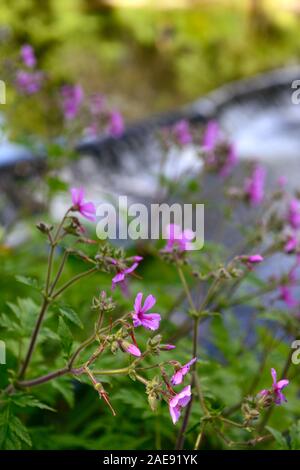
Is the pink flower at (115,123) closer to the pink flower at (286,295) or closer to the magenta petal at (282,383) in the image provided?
the pink flower at (286,295)

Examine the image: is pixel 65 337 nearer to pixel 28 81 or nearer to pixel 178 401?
pixel 178 401

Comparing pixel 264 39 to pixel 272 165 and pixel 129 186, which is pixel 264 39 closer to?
pixel 272 165

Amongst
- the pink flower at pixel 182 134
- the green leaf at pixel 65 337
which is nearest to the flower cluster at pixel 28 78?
the pink flower at pixel 182 134

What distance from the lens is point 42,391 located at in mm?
976

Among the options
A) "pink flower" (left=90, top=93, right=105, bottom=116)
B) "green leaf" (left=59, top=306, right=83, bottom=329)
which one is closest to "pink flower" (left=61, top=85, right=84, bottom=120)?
"pink flower" (left=90, top=93, right=105, bottom=116)

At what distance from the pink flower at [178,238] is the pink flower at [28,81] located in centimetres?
77

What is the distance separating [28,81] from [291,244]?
29.5 inches

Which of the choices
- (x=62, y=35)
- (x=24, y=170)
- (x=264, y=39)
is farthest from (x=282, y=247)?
(x=264, y=39)

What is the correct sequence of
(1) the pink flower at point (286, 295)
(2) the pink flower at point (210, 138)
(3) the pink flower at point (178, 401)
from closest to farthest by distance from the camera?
1. (3) the pink flower at point (178, 401)
2. (1) the pink flower at point (286, 295)
3. (2) the pink flower at point (210, 138)

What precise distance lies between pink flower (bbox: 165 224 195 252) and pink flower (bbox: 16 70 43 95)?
0.77 meters

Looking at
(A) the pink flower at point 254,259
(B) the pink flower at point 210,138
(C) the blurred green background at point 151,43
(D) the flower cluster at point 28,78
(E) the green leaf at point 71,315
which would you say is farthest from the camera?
(C) the blurred green background at point 151,43

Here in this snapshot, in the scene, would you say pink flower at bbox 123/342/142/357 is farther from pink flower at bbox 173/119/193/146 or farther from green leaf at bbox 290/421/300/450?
pink flower at bbox 173/119/193/146

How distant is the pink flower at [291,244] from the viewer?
110 cm

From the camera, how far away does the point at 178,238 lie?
890mm
